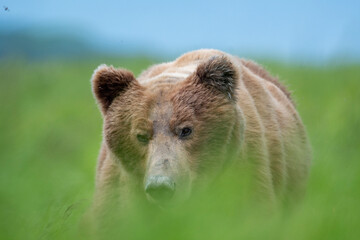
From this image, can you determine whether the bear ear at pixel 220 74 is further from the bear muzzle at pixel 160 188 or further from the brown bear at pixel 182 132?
the bear muzzle at pixel 160 188

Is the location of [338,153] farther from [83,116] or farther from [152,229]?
[83,116]

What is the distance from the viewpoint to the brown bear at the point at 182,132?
4879mm

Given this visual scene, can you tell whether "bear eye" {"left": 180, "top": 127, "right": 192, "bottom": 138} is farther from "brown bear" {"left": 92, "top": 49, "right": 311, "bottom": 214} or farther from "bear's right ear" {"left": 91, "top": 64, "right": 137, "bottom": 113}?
"bear's right ear" {"left": 91, "top": 64, "right": 137, "bottom": 113}

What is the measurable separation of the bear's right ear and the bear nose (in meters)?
1.16

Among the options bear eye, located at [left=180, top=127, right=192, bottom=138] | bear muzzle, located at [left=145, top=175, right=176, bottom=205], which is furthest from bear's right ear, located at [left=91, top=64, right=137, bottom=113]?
bear muzzle, located at [left=145, top=175, right=176, bottom=205]

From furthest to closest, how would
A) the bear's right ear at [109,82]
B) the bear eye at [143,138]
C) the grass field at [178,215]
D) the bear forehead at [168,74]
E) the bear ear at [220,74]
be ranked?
1. the bear forehead at [168,74]
2. the bear's right ear at [109,82]
3. the bear ear at [220,74]
4. the bear eye at [143,138]
5. the grass field at [178,215]

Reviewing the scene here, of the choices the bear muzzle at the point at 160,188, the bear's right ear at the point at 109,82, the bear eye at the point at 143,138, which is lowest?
the bear muzzle at the point at 160,188

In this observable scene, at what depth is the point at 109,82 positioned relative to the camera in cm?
532

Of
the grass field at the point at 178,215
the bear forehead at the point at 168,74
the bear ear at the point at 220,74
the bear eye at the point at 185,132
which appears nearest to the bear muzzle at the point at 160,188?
the grass field at the point at 178,215

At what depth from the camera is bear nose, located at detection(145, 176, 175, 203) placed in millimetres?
4353

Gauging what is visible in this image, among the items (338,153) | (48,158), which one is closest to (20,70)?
(48,158)

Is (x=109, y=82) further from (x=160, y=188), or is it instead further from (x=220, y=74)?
(x=160, y=188)

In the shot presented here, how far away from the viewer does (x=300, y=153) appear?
650 centimetres

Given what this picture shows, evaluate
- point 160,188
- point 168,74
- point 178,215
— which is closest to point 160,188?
point 160,188
